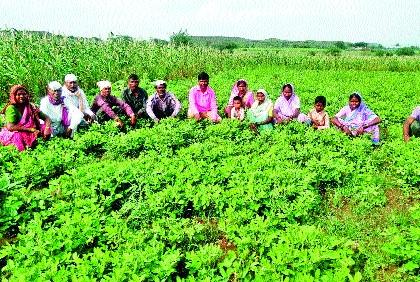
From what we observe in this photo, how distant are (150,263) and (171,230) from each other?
73 centimetres

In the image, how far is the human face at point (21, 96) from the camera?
23.4ft

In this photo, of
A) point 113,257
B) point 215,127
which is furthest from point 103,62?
point 113,257

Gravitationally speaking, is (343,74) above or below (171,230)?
above

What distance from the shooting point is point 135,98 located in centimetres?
962

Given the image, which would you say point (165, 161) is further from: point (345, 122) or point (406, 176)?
point (345, 122)

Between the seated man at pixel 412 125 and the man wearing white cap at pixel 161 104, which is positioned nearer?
the seated man at pixel 412 125

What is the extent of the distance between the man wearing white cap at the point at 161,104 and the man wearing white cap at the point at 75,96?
1335 mm

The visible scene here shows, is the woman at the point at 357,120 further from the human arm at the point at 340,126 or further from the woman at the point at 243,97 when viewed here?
the woman at the point at 243,97

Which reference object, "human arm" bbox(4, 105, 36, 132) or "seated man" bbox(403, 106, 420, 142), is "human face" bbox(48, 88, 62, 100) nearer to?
"human arm" bbox(4, 105, 36, 132)

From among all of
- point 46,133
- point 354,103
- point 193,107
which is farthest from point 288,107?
point 46,133

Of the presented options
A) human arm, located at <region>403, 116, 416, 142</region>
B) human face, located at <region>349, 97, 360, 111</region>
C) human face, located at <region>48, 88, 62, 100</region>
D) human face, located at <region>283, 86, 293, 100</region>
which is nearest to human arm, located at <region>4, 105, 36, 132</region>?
human face, located at <region>48, 88, 62, 100</region>

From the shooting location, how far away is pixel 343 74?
61.5 ft

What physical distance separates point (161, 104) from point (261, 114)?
2.40 m

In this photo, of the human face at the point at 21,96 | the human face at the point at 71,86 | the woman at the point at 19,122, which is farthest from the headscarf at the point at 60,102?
the human face at the point at 21,96
